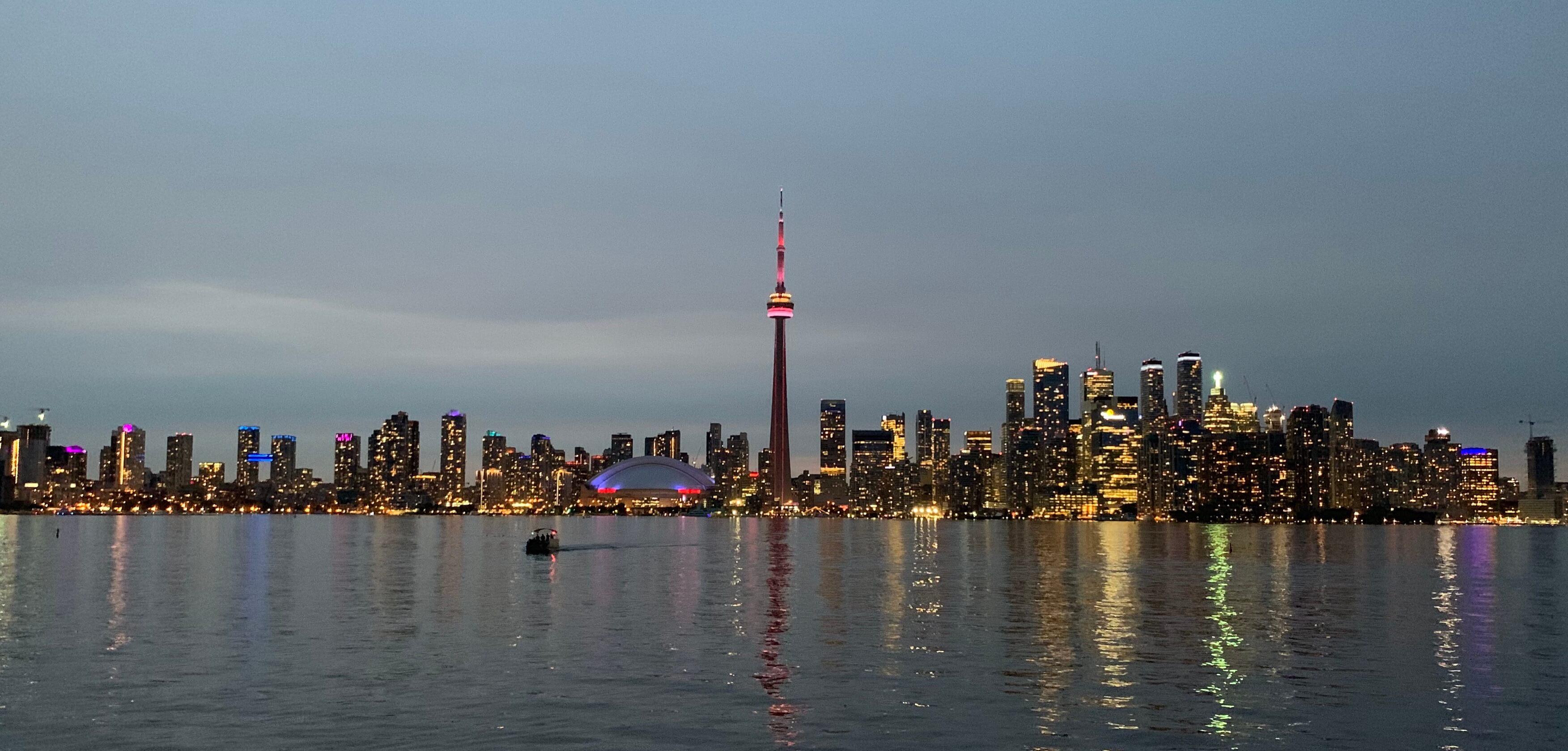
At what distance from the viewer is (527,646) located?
4519 centimetres

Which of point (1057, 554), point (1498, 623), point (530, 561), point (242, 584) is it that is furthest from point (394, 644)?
point (1057, 554)

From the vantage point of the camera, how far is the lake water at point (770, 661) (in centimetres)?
3005

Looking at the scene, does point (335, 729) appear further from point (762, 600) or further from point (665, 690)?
point (762, 600)

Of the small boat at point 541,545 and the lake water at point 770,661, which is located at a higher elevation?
the lake water at point 770,661

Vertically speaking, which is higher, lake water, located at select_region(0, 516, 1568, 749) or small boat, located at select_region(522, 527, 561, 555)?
lake water, located at select_region(0, 516, 1568, 749)

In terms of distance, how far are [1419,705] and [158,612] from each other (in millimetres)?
50062

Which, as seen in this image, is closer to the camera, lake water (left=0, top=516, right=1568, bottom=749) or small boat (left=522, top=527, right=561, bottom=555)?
lake water (left=0, top=516, right=1568, bottom=749)

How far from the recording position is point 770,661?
137 feet

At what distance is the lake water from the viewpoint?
3005 cm

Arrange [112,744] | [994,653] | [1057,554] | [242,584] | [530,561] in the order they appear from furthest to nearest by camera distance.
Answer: [1057,554] < [530,561] < [242,584] < [994,653] < [112,744]

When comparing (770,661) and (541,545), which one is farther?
(541,545)

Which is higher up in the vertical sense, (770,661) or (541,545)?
(770,661)

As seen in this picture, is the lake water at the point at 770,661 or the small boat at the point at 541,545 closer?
the lake water at the point at 770,661

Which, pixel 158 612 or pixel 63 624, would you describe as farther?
pixel 158 612
